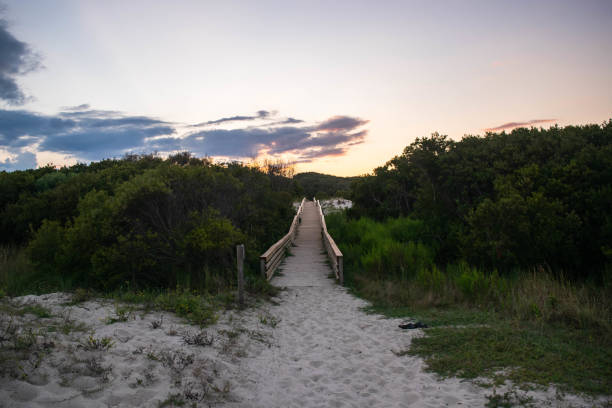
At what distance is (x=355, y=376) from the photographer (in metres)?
4.86

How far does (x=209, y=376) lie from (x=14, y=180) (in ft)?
60.1

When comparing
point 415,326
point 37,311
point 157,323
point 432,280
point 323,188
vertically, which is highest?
point 323,188

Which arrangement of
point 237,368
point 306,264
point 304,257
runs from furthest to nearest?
point 304,257 < point 306,264 < point 237,368

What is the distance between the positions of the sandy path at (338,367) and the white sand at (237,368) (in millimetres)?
15

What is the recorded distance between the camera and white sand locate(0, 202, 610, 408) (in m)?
3.45

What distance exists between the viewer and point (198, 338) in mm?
5223

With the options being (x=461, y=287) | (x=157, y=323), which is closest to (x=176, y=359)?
(x=157, y=323)

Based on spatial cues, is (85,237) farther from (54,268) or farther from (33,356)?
(33,356)

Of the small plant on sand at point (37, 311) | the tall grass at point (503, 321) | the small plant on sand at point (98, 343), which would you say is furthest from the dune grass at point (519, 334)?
the small plant on sand at point (37, 311)

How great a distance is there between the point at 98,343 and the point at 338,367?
323 centimetres

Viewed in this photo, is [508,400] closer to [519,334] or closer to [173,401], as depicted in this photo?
[519,334]

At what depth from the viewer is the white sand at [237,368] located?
136 inches

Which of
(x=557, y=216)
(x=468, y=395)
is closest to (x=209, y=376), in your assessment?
(x=468, y=395)

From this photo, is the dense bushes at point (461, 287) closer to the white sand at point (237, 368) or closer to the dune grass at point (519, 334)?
the dune grass at point (519, 334)
